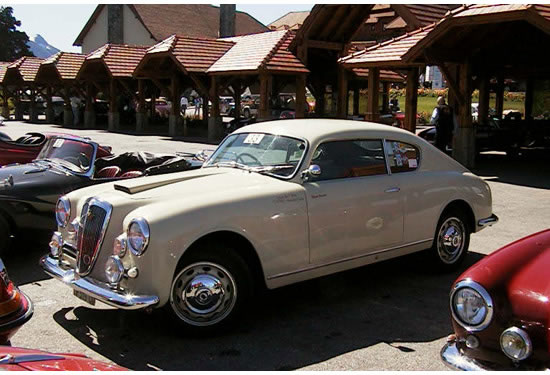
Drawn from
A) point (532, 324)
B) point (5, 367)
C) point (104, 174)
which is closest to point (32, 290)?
point (104, 174)

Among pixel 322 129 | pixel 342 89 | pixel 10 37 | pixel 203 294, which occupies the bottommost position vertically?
pixel 203 294

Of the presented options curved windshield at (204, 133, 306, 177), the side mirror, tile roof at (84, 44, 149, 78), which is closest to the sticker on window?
curved windshield at (204, 133, 306, 177)

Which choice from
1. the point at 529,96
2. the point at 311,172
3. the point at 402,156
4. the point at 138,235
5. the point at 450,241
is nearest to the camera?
the point at 138,235

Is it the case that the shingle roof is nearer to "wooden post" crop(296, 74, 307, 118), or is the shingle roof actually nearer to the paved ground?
"wooden post" crop(296, 74, 307, 118)

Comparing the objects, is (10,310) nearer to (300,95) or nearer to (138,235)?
(138,235)

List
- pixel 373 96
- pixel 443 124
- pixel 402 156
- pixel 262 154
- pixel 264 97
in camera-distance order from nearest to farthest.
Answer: pixel 262 154, pixel 402 156, pixel 443 124, pixel 373 96, pixel 264 97

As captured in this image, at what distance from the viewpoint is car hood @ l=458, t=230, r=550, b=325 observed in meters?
2.77

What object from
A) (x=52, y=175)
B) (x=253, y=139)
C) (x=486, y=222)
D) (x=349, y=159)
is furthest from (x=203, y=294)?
(x=52, y=175)

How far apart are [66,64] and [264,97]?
17262 millimetres

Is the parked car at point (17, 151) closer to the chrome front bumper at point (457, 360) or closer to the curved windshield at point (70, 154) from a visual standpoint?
the curved windshield at point (70, 154)

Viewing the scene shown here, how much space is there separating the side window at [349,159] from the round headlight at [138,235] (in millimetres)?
1610

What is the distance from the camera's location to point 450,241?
20.1ft

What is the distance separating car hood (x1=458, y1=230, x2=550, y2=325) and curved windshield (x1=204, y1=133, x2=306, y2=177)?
219 cm

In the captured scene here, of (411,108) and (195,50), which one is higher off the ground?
(195,50)
